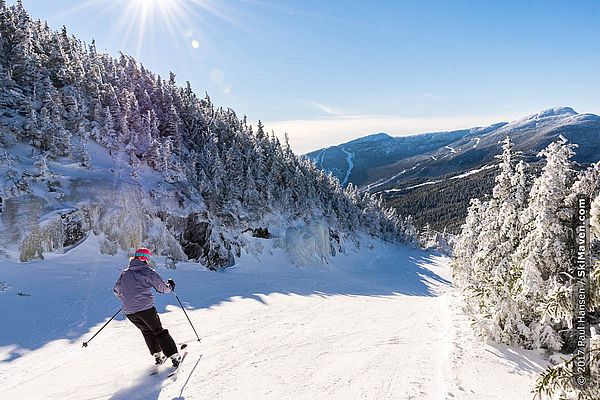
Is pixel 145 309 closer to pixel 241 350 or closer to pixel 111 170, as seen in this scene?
pixel 241 350

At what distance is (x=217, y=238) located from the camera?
24.5 m

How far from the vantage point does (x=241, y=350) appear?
6.95 metres

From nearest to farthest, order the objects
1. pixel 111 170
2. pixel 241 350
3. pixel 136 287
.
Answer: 1. pixel 136 287
2. pixel 241 350
3. pixel 111 170

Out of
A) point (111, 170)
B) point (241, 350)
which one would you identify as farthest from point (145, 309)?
point (111, 170)

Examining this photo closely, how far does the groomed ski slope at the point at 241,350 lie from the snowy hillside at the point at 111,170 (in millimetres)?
3247

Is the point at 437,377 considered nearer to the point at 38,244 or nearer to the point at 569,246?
the point at 569,246

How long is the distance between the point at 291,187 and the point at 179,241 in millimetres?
25863

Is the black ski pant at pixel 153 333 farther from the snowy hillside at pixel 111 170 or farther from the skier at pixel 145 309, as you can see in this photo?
the snowy hillside at pixel 111 170

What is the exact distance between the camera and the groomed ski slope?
5348 mm

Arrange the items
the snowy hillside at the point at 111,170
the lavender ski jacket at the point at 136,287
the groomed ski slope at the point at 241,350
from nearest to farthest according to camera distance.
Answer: the groomed ski slope at the point at 241,350 < the lavender ski jacket at the point at 136,287 < the snowy hillside at the point at 111,170

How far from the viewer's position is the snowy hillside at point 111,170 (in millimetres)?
15969

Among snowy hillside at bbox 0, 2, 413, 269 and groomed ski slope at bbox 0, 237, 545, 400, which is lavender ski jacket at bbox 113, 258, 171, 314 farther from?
snowy hillside at bbox 0, 2, 413, 269

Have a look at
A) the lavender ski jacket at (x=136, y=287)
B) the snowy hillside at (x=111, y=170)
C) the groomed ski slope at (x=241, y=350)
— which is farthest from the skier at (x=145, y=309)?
the snowy hillside at (x=111, y=170)

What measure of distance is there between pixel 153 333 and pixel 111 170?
60.9 ft
